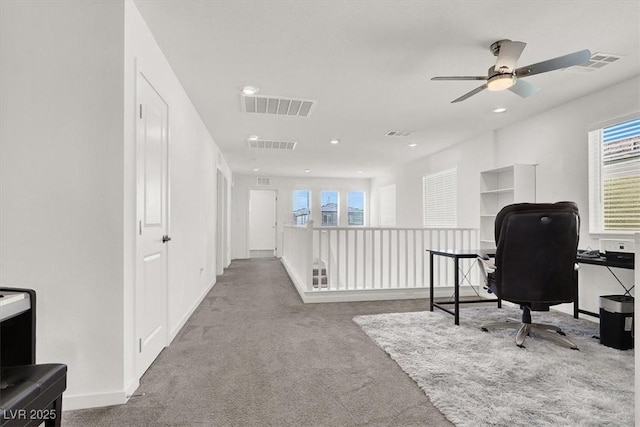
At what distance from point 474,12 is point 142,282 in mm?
2806

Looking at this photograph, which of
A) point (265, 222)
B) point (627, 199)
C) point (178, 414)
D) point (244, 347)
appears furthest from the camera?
point (265, 222)

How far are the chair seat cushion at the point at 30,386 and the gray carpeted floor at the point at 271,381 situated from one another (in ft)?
2.11

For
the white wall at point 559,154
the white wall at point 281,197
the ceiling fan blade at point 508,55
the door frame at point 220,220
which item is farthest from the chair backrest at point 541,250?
the white wall at point 281,197

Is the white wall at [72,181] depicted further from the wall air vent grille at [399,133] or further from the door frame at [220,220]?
Answer: the door frame at [220,220]

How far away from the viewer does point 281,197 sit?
10141mm

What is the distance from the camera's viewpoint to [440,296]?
486 centimetres

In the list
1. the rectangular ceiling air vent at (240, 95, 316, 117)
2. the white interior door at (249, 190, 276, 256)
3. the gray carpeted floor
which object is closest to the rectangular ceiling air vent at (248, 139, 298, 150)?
the rectangular ceiling air vent at (240, 95, 316, 117)

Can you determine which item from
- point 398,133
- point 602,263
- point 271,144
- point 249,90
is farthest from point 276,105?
point 602,263

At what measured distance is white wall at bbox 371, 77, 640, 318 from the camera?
349 centimetres

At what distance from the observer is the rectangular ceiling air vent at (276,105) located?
378 cm

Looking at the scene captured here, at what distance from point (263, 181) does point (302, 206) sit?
1405 millimetres

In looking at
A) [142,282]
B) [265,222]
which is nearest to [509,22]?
[142,282]

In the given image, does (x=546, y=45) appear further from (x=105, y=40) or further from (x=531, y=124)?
(x=105, y=40)

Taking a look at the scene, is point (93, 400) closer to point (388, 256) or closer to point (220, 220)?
point (388, 256)
